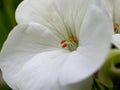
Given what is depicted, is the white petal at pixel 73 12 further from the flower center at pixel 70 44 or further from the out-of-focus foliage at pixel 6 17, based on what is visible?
the out-of-focus foliage at pixel 6 17

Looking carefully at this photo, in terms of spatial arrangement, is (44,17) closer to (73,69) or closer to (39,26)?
(39,26)

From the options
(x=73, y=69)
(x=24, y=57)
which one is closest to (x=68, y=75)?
(x=73, y=69)

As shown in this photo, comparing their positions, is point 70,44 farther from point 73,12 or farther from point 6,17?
point 6,17

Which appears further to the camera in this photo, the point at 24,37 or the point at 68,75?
the point at 24,37

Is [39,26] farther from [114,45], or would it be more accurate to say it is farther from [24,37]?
[114,45]

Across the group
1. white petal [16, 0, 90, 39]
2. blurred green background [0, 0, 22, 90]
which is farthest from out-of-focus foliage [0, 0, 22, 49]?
white petal [16, 0, 90, 39]
